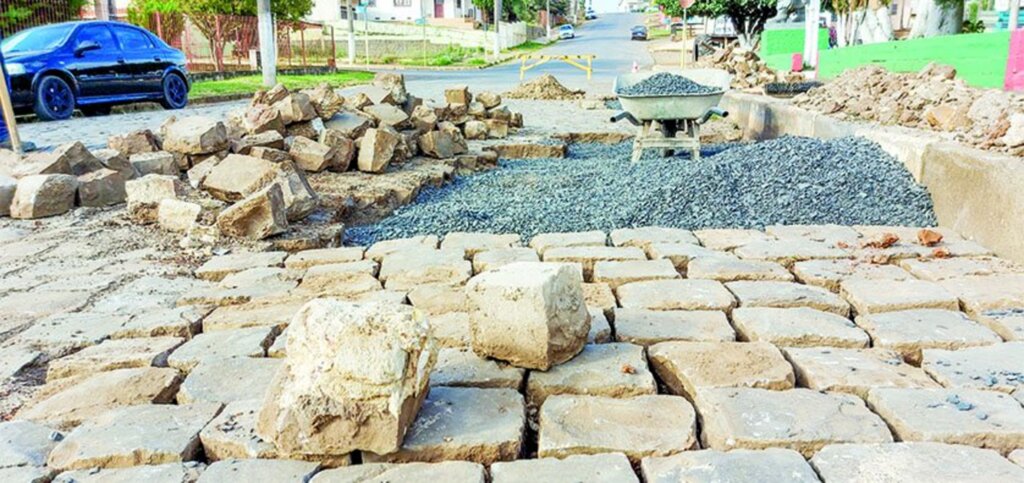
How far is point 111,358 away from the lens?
8.89 ft

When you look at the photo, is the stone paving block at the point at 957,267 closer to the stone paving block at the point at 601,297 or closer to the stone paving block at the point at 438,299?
the stone paving block at the point at 601,297

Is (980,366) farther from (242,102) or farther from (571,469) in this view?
(242,102)

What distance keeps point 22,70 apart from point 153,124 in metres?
1.75

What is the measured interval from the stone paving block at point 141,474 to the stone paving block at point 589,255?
2.10m

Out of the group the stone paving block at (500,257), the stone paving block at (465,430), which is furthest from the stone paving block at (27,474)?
the stone paving block at (500,257)

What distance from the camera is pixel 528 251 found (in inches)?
152

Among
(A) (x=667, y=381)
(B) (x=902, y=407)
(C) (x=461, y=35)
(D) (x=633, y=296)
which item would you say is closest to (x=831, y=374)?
(B) (x=902, y=407)

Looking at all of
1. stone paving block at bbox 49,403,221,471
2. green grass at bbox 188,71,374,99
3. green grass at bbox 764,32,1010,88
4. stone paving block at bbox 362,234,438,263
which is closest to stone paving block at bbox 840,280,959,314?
stone paving block at bbox 362,234,438,263

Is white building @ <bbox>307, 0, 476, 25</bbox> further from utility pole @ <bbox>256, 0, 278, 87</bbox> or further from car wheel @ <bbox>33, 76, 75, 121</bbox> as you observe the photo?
car wheel @ <bbox>33, 76, 75, 121</bbox>

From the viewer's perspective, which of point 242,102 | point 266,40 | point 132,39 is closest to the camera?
point 132,39

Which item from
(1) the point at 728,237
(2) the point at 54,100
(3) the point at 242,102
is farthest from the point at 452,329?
(3) the point at 242,102

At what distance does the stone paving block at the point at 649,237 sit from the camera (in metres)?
4.06

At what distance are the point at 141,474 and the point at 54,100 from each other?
397 inches

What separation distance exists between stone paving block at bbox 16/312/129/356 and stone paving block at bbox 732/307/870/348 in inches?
102
